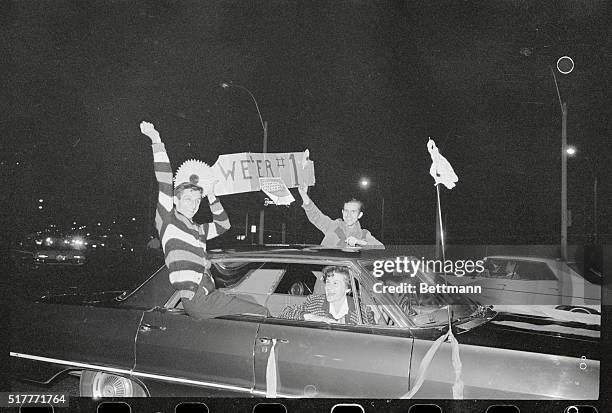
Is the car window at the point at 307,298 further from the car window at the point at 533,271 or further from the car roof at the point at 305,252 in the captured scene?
the car window at the point at 533,271

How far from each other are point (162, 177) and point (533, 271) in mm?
1639

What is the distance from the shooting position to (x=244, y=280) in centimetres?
234

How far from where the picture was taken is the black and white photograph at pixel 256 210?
7.55 ft

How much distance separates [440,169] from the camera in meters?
2.36

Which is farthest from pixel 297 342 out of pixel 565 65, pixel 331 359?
pixel 565 65

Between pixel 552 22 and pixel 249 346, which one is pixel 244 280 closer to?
pixel 249 346

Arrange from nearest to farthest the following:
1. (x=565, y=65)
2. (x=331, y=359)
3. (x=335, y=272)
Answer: (x=331, y=359)
(x=335, y=272)
(x=565, y=65)

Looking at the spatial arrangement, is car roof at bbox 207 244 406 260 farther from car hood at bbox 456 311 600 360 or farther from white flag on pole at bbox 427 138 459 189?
car hood at bbox 456 311 600 360

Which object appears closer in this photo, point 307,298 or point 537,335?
point 537,335

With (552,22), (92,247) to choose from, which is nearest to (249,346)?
(92,247)

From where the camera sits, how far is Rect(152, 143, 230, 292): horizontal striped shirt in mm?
2340

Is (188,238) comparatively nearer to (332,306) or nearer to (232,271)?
(232,271)

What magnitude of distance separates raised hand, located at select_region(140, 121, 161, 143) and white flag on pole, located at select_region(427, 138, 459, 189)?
118cm

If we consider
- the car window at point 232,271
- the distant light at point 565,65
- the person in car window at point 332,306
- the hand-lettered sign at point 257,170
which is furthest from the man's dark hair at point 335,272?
the distant light at point 565,65
